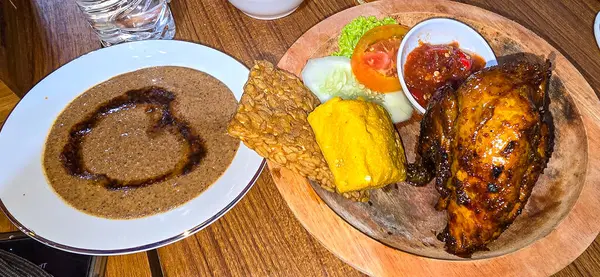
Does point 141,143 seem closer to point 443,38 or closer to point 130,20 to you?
point 130,20

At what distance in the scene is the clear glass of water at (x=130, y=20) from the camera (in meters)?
2.16

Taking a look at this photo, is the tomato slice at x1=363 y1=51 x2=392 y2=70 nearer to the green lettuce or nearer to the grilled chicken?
the green lettuce

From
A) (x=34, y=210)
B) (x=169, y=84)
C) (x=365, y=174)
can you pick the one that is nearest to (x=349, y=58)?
(x=365, y=174)

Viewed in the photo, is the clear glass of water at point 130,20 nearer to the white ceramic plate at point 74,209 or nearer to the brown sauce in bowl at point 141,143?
the white ceramic plate at point 74,209

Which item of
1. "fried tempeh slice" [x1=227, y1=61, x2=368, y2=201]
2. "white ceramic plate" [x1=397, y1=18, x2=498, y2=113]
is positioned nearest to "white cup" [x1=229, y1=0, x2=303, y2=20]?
"fried tempeh slice" [x1=227, y1=61, x2=368, y2=201]

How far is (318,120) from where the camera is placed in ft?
5.49

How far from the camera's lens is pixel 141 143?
189 cm

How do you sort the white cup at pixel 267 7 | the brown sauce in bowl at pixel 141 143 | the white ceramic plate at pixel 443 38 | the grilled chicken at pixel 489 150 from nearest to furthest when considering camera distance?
the grilled chicken at pixel 489 150 → the brown sauce in bowl at pixel 141 143 → the white ceramic plate at pixel 443 38 → the white cup at pixel 267 7

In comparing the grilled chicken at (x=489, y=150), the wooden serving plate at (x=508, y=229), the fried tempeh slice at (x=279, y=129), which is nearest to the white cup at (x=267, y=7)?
the wooden serving plate at (x=508, y=229)

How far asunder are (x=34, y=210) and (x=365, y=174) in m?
1.25

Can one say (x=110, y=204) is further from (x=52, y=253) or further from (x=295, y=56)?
(x=295, y=56)

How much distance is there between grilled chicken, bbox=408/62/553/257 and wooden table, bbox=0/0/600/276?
46cm

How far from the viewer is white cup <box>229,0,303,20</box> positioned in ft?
7.00

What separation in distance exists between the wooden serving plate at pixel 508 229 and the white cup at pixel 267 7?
267mm
